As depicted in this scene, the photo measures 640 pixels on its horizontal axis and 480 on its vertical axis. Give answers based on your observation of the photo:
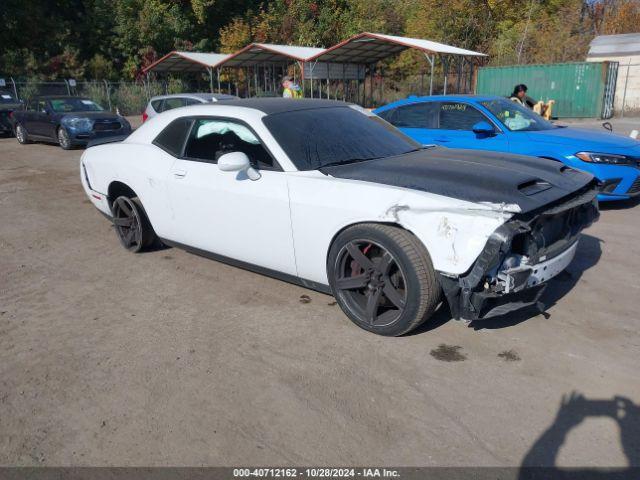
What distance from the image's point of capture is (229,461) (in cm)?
252

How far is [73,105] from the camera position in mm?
14508

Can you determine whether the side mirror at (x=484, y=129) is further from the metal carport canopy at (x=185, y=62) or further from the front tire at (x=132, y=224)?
the metal carport canopy at (x=185, y=62)

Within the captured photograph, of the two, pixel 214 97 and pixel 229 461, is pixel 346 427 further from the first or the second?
pixel 214 97

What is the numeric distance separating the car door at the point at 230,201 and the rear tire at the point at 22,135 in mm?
13006

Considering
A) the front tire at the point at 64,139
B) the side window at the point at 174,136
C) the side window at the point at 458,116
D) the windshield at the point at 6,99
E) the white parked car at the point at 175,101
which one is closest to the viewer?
the side window at the point at 174,136

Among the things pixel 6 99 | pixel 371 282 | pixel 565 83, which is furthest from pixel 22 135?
pixel 565 83

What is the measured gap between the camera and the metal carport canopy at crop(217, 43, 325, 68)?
21922 millimetres

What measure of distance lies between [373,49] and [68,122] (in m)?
13.8

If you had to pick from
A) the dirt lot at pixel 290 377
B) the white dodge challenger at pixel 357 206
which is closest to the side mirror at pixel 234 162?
the white dodge challenger at pixel 357 206

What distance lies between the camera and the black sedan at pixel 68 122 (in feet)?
44.8

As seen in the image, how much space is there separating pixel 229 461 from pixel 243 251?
2.00m

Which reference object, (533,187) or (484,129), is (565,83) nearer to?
(484,129)

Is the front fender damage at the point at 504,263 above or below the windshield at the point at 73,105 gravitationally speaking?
below

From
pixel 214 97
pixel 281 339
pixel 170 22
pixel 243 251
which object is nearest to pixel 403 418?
pixel 281 339
